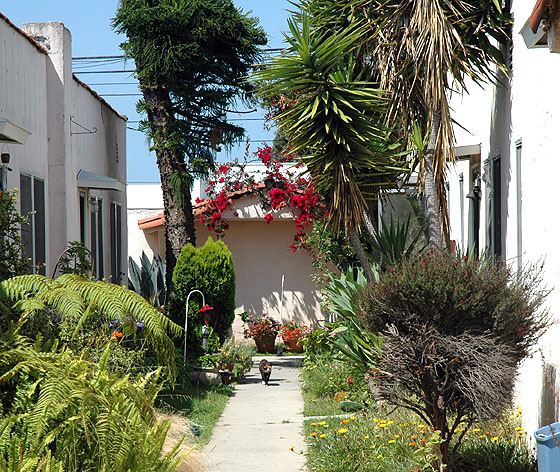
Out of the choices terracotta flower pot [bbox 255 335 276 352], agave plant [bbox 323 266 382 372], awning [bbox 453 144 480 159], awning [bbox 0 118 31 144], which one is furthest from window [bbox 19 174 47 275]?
terracotta flower pot [bbox 255 335 276 352]

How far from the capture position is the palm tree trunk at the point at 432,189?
800 centimetres

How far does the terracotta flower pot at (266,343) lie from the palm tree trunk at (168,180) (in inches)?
104

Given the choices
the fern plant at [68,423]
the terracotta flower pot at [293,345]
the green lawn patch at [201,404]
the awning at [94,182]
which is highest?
the awning at [94,182]

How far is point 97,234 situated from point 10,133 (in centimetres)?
604

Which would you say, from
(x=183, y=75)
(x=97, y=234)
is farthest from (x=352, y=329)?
(x=97, y=234)

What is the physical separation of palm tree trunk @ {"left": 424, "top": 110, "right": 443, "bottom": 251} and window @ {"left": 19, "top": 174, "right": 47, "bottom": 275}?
4376 millimetres

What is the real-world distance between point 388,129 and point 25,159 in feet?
14.1

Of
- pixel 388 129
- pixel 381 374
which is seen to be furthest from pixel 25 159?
pixel 381 374

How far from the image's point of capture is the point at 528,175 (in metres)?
6.16

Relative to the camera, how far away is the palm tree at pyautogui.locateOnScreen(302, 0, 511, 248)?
25.1 feet

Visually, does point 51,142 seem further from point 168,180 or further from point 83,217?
point 168,180

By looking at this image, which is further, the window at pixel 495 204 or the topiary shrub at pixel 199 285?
the topiary shrub at pixel 199 285

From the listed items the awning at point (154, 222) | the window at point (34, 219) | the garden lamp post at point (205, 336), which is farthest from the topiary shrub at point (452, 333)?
the awning at point (154, 222)

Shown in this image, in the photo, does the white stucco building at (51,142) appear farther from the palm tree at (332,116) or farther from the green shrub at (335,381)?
the green shrub at (335,381)
